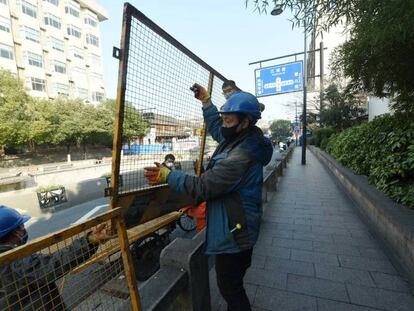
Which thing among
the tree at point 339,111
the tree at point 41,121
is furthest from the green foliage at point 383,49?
the tree at point 41,121

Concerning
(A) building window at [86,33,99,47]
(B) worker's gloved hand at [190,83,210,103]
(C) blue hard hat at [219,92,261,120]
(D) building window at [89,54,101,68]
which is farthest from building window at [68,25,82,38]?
(C) blue hard hat at [219,92,261,120]

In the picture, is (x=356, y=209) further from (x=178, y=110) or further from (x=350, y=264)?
(x=178, y=110)

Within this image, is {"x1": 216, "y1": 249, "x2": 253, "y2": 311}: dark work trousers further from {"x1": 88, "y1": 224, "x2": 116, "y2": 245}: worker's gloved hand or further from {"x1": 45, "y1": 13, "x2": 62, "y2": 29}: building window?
{"x1": 45, "y1": 13, "x2": 62, "y2": 29}: building window

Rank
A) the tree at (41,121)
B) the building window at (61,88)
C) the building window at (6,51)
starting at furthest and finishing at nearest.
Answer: the building window at (61,88) < the building window at (6,51) < the tree at (41,121)

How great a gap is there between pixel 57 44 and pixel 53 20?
10.1ft

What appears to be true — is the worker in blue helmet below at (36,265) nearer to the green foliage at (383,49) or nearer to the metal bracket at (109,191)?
the metal bracket at (109,191)

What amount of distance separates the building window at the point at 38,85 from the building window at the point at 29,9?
7.99 meters

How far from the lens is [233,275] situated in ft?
6.02

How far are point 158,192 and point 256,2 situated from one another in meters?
2.36

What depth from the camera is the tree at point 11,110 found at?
19.8 metres

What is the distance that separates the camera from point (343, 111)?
17.1 m

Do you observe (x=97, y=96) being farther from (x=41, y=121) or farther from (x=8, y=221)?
(x=8, y=221)

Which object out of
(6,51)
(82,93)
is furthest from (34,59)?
(82,93)

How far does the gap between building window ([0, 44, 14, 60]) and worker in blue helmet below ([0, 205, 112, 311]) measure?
34622 mm
